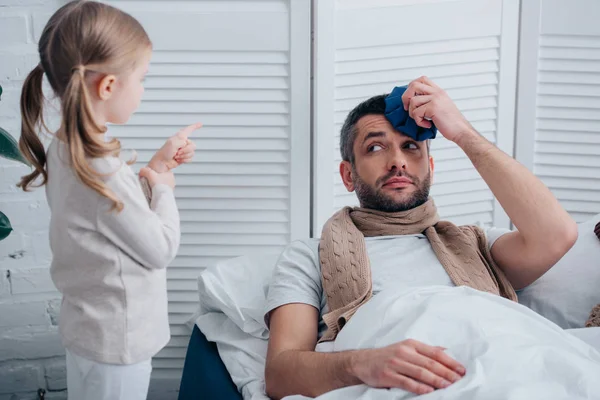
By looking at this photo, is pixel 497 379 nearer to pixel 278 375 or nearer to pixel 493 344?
pixel 493 344

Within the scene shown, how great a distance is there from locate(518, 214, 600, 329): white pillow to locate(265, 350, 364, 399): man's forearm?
0.59 metres

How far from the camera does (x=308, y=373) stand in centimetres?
162

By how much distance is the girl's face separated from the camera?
4.75ft

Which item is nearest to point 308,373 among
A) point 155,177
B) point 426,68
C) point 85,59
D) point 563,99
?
point 155,177

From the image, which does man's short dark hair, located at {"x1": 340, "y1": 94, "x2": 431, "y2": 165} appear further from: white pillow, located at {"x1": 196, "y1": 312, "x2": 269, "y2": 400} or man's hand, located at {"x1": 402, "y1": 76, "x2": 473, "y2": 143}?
white pillow, located at {"x1": 196, "y1": 312, "x2": 269, "y2": 400}

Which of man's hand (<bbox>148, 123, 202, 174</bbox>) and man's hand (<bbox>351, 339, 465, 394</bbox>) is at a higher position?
man's hand (<bbox>148, 123, 202, 174</bbox>)

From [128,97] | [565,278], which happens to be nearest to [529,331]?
[565,278]

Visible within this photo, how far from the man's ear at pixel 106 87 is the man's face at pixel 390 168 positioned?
69cm

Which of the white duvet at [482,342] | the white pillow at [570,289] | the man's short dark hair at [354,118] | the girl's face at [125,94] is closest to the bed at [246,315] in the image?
the white pillow at [570,289]

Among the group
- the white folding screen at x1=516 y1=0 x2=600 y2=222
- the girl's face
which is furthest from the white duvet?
the white folding screen at x1=516 y1=0 x2=600 y2=222

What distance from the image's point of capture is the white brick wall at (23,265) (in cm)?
218

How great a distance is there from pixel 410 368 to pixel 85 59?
73 cm

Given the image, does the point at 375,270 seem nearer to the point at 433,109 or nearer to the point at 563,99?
the point at 433,109

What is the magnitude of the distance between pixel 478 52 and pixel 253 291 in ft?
3.01
